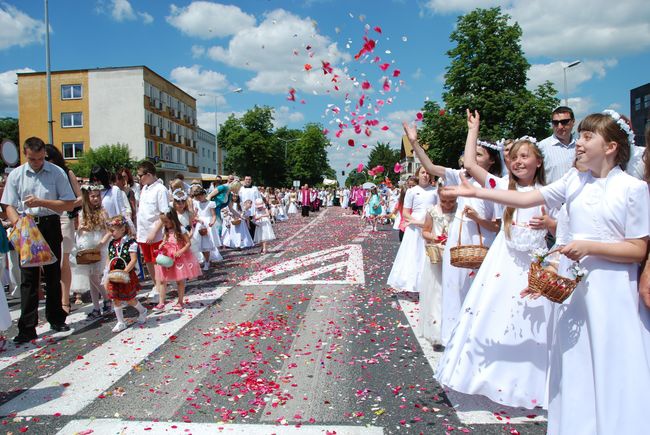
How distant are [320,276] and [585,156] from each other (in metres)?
7.62

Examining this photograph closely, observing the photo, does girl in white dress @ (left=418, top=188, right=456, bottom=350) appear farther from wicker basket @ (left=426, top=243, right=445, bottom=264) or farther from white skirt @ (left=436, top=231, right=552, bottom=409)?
white skirt @ (left=436, top=231, right=552, bottom=409)

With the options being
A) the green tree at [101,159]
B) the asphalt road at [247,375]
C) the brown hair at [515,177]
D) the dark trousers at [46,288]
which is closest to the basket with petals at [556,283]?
Answer: the brown hair at [515,177]

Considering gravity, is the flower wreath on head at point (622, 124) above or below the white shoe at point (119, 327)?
above

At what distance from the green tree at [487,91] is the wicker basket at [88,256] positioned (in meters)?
35.6

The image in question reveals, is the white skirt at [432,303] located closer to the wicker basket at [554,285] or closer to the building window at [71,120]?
the wicker basket at [554,285]

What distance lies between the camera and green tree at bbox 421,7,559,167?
1567 inches

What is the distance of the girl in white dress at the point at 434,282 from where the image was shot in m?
5.61

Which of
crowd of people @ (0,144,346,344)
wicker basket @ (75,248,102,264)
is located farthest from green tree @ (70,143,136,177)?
wicker basket @ (75,248,102,264)

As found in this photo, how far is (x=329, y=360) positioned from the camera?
5312 mm

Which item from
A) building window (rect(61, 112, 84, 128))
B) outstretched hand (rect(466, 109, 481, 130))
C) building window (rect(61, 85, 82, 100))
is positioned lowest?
outstretched hand (rect(466, 109, 481, 130))

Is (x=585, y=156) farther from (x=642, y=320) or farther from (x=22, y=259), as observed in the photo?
(x=22, y=259)

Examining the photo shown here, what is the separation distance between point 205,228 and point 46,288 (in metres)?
5.05

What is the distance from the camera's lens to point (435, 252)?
552 centimetres

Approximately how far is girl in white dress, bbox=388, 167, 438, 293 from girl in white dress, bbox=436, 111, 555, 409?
375cm
